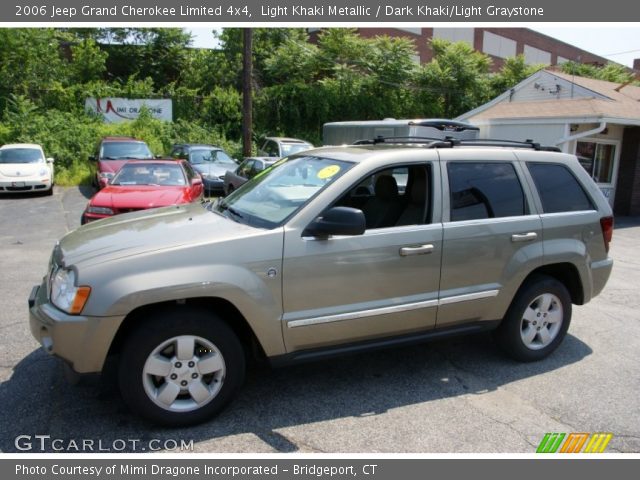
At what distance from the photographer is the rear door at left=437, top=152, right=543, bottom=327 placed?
13.3ft

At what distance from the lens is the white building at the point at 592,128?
14305 mm

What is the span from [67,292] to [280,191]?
1.67 m

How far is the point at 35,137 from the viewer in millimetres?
18922

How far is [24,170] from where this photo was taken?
1459 cm

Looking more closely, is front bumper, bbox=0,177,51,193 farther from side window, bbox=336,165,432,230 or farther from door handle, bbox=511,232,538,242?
door handle, bbox=511,232,538,242

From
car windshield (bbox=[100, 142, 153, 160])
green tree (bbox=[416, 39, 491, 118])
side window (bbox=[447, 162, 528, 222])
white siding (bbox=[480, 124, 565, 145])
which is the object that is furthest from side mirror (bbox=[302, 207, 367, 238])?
green tree (bbox=[416, 39, 491, 118])

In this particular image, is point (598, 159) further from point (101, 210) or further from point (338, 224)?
point (338, 224)

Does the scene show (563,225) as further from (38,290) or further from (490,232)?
(38,290)

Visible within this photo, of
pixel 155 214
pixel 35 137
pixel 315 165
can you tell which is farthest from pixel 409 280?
pixel 35 137

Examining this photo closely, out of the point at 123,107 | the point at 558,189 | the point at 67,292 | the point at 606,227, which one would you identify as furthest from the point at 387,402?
the point at 123,107

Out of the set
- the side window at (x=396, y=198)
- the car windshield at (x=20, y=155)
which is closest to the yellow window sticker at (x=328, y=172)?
the side window at (x=396, y=198)

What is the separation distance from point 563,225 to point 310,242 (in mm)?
2345

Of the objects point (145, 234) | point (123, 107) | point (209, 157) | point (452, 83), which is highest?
point (452, 83)

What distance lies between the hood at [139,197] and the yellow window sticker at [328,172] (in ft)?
16.5
